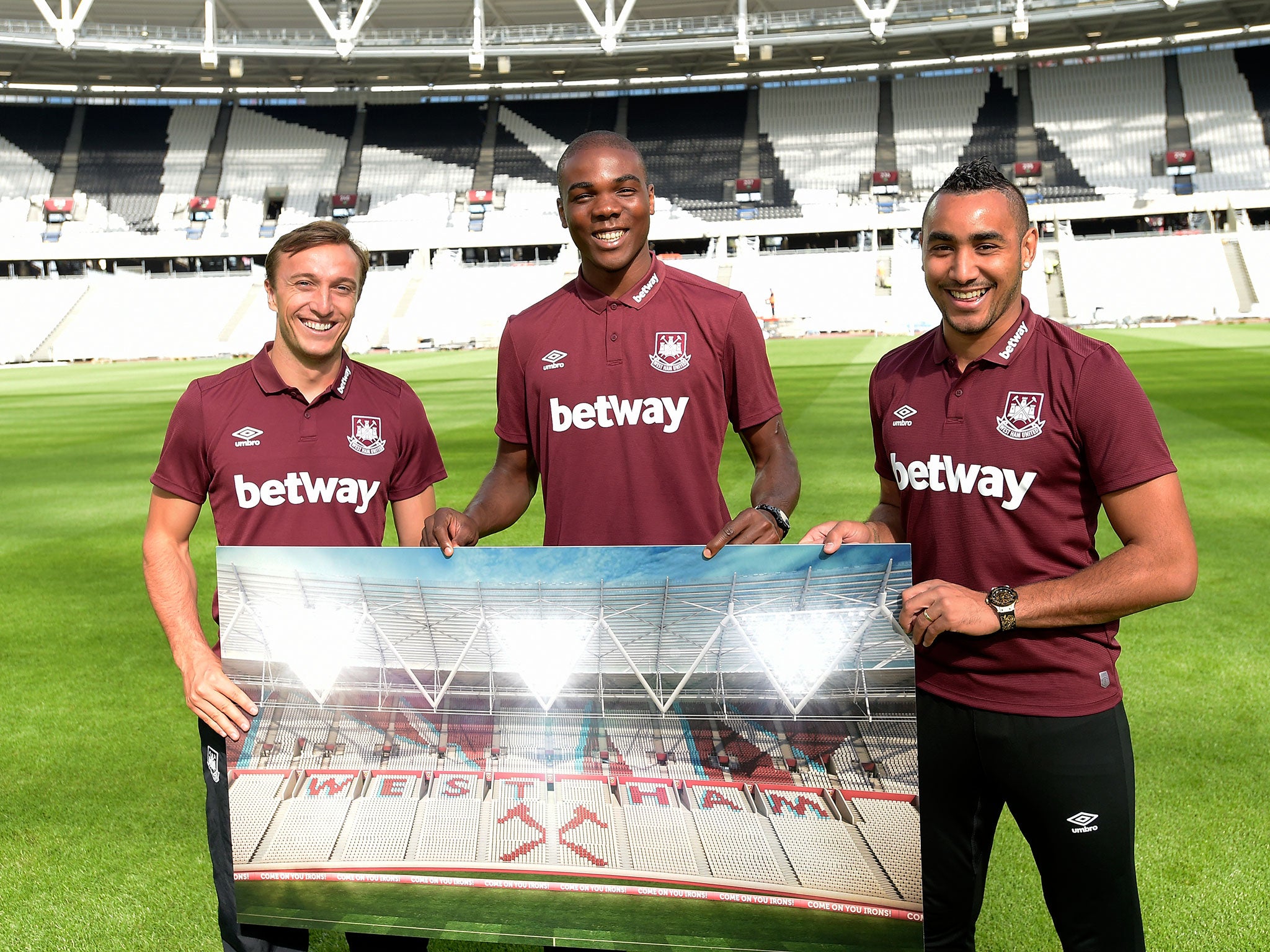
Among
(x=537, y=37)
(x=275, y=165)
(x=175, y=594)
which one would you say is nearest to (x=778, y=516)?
(x=175, y=594)

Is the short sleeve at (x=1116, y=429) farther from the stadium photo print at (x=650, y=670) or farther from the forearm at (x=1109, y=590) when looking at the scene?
the forearm at (x=1109, y=590)

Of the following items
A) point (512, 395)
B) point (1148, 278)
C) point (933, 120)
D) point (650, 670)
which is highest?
point (933, 120)

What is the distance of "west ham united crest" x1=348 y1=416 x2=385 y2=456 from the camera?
108 inches

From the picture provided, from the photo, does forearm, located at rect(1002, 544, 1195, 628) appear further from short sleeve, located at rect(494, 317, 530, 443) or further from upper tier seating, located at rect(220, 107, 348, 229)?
upper tier seating, located at rect(220, 107, 348, 229)

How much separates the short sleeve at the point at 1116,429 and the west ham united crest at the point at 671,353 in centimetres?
103

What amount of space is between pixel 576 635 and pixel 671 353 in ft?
2.97

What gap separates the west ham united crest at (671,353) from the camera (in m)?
2.85

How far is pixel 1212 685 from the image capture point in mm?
4867

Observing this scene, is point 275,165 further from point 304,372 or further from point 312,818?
point 312,818

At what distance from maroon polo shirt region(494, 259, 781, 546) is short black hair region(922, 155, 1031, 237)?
721 millimetres

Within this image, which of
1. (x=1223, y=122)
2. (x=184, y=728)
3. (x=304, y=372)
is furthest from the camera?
(x=1223, y=122)

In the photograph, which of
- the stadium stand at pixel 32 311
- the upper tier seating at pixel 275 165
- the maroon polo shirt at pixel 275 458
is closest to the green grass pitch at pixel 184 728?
the maroon polo shirt at pixel 275 458

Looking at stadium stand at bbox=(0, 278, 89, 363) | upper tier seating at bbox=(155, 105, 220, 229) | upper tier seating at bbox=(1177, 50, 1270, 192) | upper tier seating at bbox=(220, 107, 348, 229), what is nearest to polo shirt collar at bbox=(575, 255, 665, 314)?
stadium stand at bbox=(0, 278, 89, 363)

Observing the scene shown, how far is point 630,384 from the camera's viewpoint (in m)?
2.85
